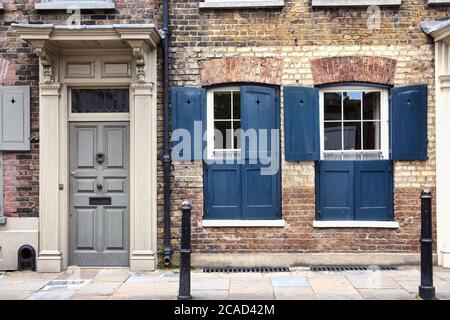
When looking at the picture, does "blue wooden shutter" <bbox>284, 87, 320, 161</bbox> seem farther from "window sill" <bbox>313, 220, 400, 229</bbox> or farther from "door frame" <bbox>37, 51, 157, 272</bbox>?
"door frame" <bbox>37, 51, 157, 272</bbox>

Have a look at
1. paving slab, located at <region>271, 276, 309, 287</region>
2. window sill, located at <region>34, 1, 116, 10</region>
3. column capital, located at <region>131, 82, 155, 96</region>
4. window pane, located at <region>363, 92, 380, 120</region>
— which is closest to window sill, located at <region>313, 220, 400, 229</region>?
paving slab, located at <region>271, 276, 309, 287</region>

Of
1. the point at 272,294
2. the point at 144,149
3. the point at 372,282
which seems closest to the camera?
the point at 272,294

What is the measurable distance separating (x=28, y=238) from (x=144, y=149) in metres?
2.35

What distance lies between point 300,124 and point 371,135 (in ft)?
3.96

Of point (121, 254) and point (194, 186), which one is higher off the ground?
point (194, 186)

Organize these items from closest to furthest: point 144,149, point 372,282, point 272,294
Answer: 1. point 272,294
2. point 372,282
3. point 144,149

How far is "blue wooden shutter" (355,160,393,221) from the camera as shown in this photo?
28.2 ft

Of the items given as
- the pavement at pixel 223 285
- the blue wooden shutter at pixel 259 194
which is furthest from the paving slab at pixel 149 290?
the blue wooden shutter at pixel 259 194

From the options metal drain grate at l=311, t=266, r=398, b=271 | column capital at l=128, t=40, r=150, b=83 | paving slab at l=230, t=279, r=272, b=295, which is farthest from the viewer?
metal drain grate at l=311, t=266, r=398, b=271

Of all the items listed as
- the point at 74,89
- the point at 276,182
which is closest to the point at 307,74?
the point at 276,182

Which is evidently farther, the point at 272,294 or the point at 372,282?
the point at 372,282

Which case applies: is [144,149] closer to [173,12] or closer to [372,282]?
[173,12]

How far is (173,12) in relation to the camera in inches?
341

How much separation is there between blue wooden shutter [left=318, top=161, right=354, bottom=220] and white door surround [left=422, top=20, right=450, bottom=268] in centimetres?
139
